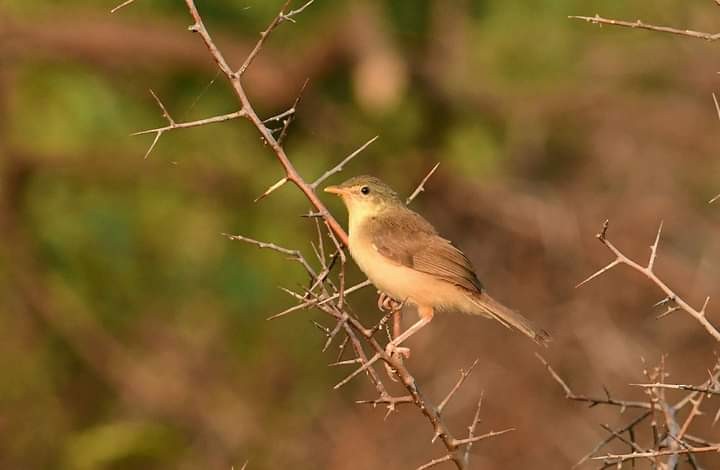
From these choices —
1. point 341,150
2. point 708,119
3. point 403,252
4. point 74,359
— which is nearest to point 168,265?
point 74,359

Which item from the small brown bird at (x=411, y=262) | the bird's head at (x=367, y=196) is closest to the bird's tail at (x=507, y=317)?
the small brown bird at (x=411, y=262)

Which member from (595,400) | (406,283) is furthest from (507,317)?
(595,400)

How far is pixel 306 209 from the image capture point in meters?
10.5

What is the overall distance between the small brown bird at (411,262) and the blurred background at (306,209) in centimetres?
405

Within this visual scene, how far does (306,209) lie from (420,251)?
507 centimetres

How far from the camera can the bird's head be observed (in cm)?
569

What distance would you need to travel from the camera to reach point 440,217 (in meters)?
10.6

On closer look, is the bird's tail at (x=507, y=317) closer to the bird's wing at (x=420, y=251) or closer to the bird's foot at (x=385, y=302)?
the bird's wing at (x=420, y=251)

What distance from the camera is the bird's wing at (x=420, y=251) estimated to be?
5367 mm

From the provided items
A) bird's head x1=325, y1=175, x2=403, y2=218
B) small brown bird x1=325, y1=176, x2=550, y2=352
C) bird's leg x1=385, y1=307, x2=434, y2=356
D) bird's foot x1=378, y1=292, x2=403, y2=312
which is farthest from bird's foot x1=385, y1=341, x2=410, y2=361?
bird's head x1=325, y1=175, x2=403, y2=218

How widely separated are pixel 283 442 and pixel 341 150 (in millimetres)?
2516

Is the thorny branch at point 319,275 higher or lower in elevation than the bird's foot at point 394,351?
higher

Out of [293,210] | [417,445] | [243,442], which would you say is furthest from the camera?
[293,210]

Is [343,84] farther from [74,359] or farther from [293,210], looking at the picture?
[74,359]
